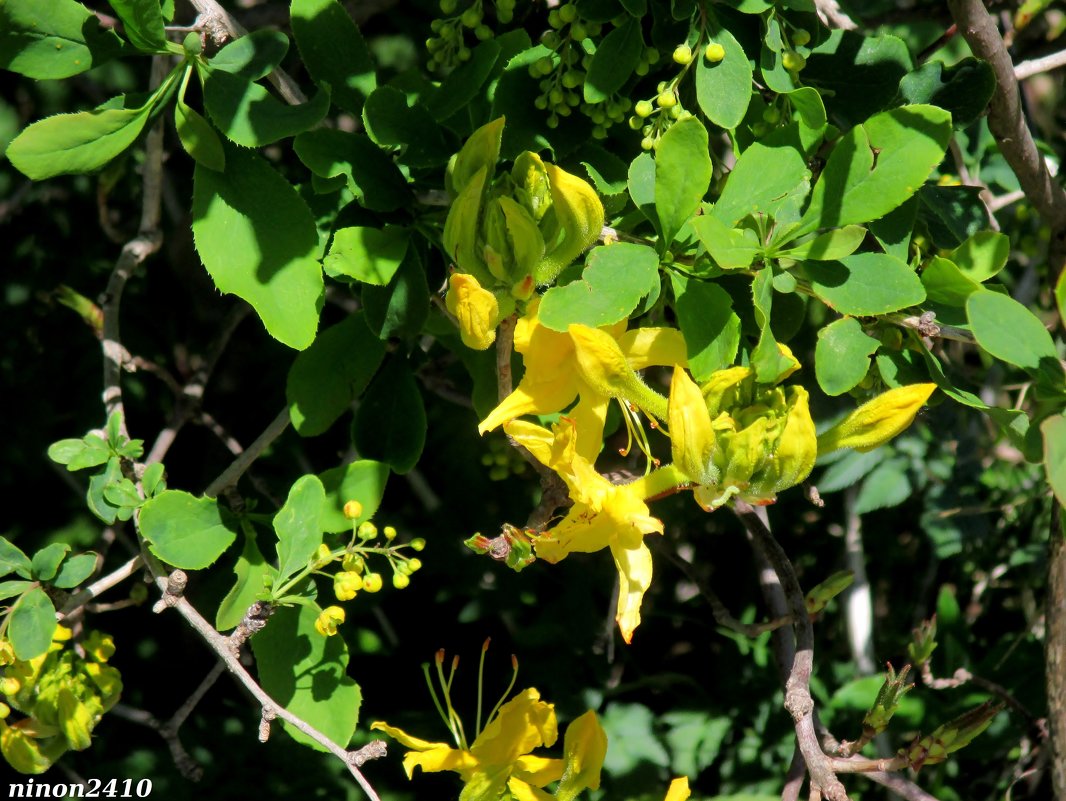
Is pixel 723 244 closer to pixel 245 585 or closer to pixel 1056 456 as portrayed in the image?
pixel 1056 456

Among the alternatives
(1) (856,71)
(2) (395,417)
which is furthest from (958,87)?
(2) (395,417)

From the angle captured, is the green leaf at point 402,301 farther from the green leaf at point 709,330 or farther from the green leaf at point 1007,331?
the green leaf at point 1007,331

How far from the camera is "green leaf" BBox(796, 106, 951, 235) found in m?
1.01

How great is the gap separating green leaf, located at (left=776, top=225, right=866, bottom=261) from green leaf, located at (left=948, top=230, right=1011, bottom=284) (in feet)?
0.63

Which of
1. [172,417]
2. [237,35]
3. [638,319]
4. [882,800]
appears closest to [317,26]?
[237,35]

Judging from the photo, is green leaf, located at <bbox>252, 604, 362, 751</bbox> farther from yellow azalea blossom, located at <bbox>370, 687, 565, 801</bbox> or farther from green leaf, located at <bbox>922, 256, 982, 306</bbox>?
green leaf, located at <bbox>922, 256, 982, 306</bbox>

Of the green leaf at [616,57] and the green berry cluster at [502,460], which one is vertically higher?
the green leaf at [616,57]

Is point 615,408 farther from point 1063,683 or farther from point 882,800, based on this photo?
point 882,800

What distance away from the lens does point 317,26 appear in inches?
46.5

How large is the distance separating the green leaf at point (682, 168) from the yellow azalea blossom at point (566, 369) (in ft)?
0.46

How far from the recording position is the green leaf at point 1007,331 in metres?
0.97

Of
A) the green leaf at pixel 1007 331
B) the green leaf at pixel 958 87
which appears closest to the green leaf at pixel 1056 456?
the green leaf at pixel 1007 331

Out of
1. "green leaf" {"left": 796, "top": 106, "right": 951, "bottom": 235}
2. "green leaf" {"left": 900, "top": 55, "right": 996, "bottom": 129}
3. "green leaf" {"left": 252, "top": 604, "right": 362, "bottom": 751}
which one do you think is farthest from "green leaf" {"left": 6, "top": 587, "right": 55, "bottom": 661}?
"green leaf" {"left": 900, "top": 55, "right": 996, "bottom": 129}

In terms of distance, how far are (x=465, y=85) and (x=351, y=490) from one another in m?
0.53
